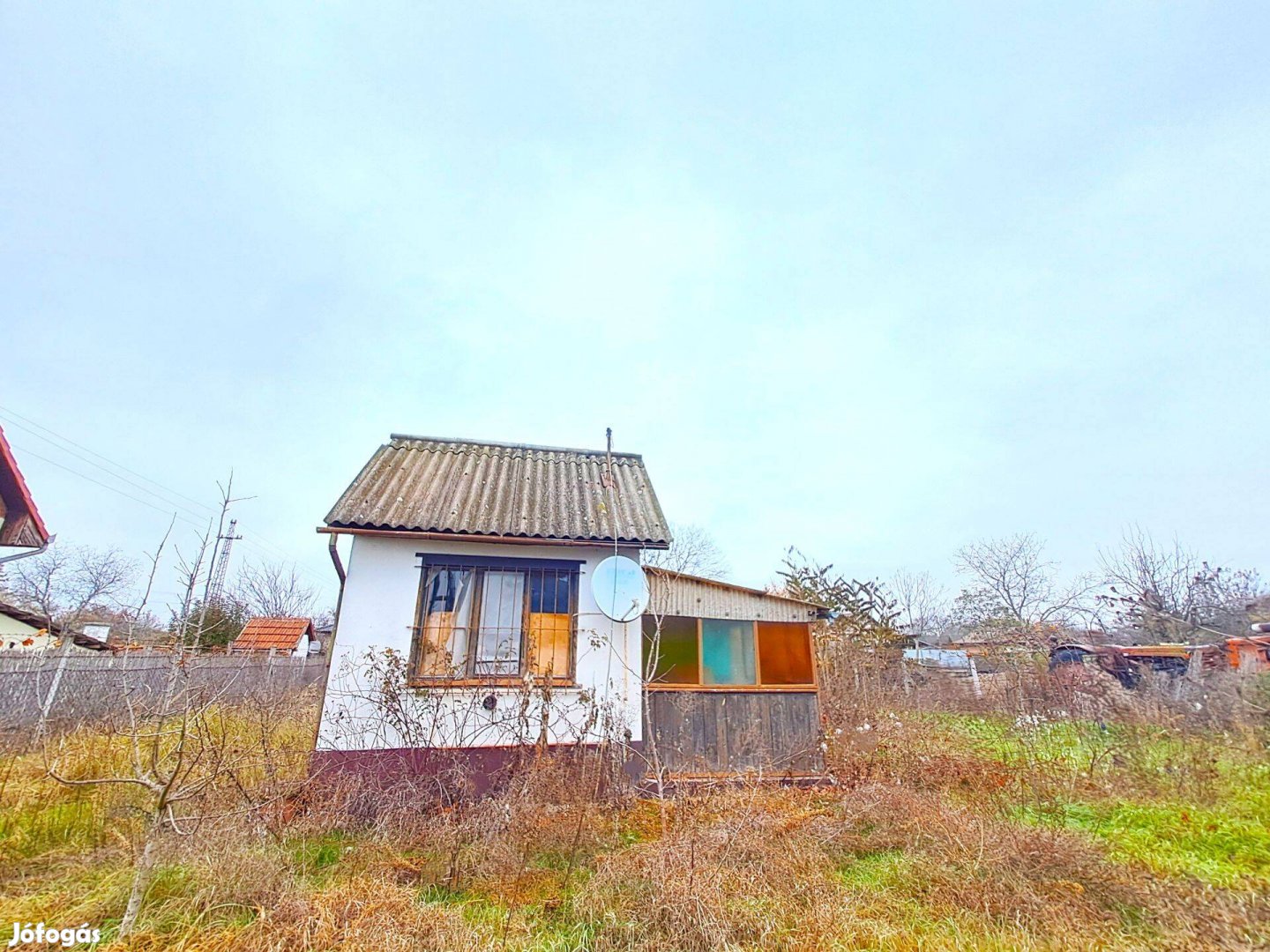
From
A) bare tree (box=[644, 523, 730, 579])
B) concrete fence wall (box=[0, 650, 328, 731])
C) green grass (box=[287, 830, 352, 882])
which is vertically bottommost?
green grass (box=[287, 830, 352, 882])

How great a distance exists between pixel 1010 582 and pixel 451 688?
2385cm

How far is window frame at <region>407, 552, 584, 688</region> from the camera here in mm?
6270

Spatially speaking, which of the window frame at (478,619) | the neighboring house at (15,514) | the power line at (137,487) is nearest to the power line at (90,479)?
the power line at (137,487)

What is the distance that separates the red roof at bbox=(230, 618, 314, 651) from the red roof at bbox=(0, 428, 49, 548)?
1531 centimetres

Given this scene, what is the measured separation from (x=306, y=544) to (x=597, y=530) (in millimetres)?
40692

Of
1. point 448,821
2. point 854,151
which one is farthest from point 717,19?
point 448,821

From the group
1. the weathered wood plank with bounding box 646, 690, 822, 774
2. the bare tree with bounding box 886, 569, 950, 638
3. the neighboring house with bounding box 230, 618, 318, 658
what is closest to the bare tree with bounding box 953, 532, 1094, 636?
the bare tree with bounding box 886, 569, 950, 638

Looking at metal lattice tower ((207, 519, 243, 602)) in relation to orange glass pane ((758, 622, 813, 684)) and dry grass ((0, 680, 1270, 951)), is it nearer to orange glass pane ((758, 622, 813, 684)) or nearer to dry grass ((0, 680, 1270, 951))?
dry grass ((0, 680, 1270, 951))

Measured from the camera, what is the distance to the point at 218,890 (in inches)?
138

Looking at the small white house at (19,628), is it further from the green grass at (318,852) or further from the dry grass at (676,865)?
the green grass at (318,852)

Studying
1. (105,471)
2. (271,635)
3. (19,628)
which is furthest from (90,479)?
(271,635)

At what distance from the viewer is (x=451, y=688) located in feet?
20.2

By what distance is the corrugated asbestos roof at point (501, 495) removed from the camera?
6.76 meters

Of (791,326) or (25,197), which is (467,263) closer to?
(25,197)
